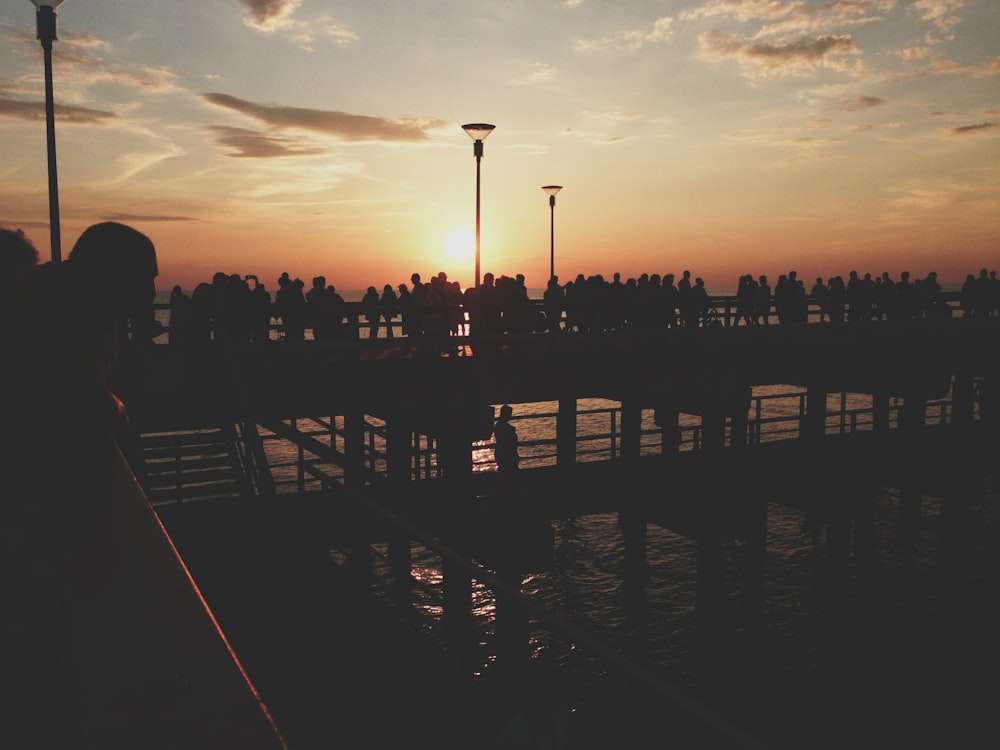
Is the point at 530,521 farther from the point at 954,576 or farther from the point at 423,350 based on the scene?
the point at 954,576

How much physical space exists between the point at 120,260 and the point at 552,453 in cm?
1801

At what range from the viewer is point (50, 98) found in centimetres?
1278

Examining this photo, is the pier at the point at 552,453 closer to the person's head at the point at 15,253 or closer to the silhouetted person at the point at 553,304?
the silhouetted person at the point at 553,304

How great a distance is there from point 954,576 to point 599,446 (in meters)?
27.3

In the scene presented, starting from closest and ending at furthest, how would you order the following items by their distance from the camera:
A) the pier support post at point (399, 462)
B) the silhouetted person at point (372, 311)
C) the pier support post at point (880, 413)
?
1. the pier support post at point (399, 462)
2. the silhouetted person at point (372, 311)
3. the pier support post at point (880, 413)

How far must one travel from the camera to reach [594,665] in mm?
18047

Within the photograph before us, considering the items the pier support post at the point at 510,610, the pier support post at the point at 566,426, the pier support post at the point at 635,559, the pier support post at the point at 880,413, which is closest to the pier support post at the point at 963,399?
the pier support post at the point at 880,413

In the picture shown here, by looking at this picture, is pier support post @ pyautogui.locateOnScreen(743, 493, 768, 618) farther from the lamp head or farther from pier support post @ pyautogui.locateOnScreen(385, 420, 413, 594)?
the lamp head

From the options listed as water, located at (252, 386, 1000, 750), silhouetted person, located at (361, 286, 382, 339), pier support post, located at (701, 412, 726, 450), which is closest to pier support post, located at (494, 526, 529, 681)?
water, located at (252, 386, 1000, 750)

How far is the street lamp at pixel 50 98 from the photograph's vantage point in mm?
12273

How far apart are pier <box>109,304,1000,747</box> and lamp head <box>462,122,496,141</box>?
19.8ft

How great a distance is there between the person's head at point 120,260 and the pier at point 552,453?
4.45 m

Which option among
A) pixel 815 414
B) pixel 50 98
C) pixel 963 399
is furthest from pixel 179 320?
pixel 963 399

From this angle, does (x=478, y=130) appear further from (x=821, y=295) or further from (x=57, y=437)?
(x=57, y=437)
